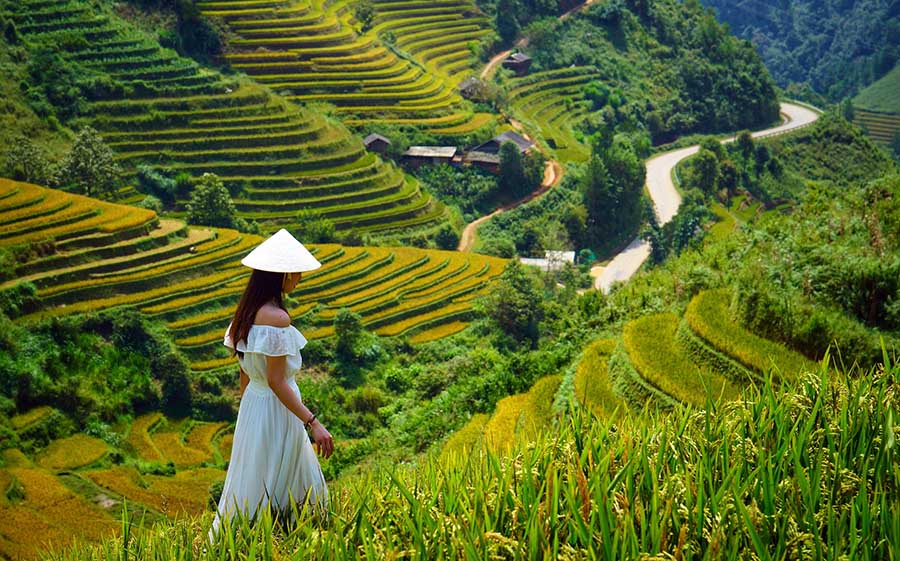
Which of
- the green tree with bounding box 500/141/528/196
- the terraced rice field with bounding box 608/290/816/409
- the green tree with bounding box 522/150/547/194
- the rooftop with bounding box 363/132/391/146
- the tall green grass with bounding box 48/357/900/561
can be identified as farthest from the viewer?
the green tree with bounding box 522/150/547/194

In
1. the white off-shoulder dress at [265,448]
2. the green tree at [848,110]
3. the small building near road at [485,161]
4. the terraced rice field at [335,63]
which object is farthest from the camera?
the green tree at [848,110]

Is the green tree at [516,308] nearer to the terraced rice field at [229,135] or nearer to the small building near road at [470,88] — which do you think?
the terraced rice field at [229,135]

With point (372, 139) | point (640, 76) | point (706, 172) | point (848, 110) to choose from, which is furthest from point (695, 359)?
point (848, 110)

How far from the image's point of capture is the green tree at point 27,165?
82.0ft

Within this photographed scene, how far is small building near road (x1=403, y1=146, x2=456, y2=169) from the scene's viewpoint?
33906 mm

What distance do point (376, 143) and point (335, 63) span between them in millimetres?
5183

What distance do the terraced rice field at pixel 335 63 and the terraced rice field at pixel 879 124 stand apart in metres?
27.8

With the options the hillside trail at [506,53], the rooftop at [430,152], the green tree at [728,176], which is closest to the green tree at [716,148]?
the green tree at [728,176]

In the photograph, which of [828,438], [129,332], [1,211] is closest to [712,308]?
[828,438]

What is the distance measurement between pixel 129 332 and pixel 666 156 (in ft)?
97.0

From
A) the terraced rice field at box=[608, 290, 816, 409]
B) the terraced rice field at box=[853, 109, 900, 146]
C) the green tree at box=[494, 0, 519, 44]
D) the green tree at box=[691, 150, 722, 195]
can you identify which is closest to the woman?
the terraced rice field at box=[608, 290, 816, 409]

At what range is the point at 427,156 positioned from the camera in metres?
34.0

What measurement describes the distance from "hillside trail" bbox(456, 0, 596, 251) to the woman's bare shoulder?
26348 mm

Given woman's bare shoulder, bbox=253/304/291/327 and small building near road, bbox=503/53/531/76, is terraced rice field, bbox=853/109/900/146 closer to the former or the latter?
small building near road, bbox=503/53/531/76
